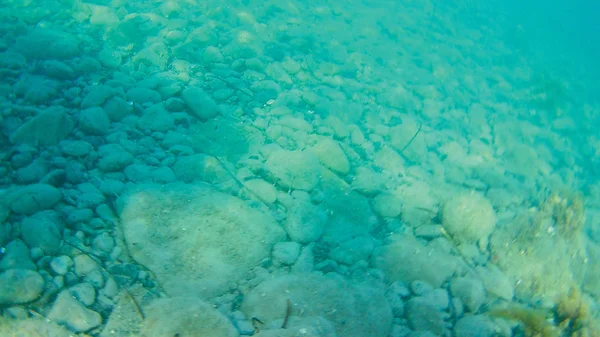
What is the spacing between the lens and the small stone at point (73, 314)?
2.02 m

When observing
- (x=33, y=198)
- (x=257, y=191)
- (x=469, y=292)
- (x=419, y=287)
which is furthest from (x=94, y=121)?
(x=469, y=292)

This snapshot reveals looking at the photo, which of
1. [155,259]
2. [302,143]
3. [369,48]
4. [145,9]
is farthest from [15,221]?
[369,48]

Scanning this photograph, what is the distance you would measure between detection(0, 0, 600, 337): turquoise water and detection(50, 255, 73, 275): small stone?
0.4 inches

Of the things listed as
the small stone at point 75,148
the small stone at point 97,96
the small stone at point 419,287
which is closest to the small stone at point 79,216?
the small stone at point 75,148

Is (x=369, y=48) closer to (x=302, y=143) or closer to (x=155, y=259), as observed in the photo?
(x=302, y=143)

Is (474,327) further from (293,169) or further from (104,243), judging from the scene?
(104,243)

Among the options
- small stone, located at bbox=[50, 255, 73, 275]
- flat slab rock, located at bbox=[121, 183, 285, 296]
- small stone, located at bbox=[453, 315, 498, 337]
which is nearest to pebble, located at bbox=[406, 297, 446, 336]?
small stone, located at bbox=[453, 315, 498, 337]

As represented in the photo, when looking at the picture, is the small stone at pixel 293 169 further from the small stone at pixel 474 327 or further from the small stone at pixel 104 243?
the small stone at pixel 474 327

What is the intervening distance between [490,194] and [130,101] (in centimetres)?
466

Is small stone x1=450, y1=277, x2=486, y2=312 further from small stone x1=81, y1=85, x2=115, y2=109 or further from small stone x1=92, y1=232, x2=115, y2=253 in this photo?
small stone x1=81, y1=85, x2=115, y2=109

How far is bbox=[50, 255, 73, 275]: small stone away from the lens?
221 cm

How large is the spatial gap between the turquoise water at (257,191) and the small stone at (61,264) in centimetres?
1

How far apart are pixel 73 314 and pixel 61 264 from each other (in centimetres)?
37

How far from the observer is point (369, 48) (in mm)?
7000
